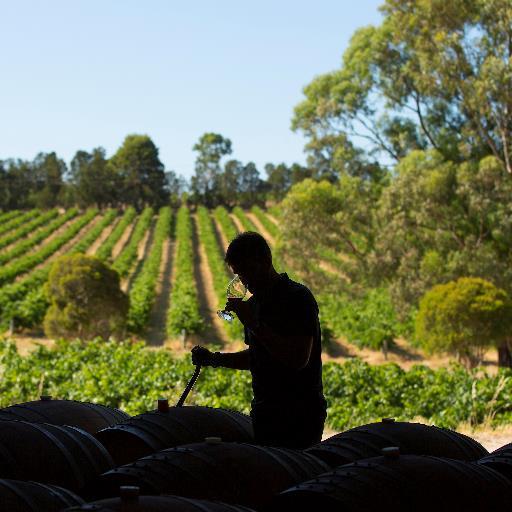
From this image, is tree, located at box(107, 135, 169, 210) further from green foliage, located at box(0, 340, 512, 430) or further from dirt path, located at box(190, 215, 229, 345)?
green foliage, located at box(0, 340, 512, 430)

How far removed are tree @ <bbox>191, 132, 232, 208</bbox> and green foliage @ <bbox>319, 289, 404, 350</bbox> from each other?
5734 cm

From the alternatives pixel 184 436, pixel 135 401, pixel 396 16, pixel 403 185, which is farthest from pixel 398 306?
pixel 184 436

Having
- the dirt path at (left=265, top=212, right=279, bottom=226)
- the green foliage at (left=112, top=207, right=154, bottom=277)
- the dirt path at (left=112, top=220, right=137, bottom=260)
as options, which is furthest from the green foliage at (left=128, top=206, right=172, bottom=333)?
the dirt path at (left=265, top=212, right=279, bottom=226)

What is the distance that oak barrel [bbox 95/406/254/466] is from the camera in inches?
165

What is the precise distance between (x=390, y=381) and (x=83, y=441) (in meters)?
14.1

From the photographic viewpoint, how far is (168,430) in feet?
14.0

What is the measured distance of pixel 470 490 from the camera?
3.36 metres

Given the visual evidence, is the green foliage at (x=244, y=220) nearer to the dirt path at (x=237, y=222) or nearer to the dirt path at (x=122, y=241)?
the dirt path at (x=237, y=222)

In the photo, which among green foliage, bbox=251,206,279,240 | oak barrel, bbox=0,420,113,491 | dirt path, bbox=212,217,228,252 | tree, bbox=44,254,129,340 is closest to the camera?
oak barrel, bbox=0,420,113,491

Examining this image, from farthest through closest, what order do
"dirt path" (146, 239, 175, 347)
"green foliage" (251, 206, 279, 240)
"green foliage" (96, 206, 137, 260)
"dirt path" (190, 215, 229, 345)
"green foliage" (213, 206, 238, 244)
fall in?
"green foliage" (213, 206, 238, 244), "green foliage" (251, 206, 279, 240), "green foliage" (96, 206, 137, 260), "dirt path" (190, 215, 229, 345), "dirt path" (146, 239, 175, 347)

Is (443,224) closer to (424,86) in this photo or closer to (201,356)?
(424,86)

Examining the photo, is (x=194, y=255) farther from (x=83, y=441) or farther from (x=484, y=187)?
(x=83, y=441)

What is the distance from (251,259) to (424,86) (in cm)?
2526

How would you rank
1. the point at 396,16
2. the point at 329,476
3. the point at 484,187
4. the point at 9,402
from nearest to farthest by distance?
the point at 329,476 → the point at 9,402 → the point at 484,187 → the point at 396,16
